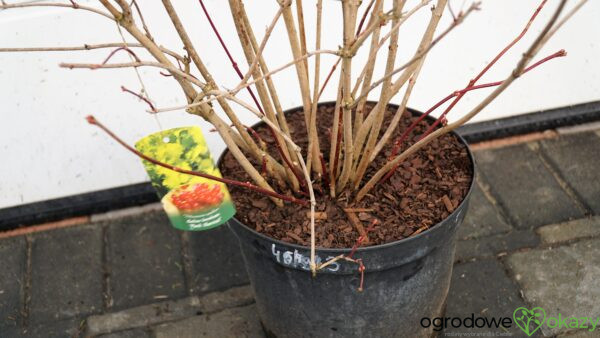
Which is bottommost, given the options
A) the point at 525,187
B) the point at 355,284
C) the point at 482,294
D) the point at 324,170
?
the point at 482,294

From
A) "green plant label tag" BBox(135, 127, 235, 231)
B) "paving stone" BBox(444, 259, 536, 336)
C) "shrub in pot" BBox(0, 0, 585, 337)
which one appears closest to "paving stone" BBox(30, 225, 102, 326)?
"shrub in pot" BBox(0, 0, 585, 337)

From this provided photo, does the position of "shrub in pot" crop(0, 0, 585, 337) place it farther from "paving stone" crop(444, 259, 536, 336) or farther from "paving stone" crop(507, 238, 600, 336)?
"paving stone" crop(507, 238, 600, 336)

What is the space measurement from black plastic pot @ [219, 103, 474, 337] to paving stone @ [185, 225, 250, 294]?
1.36 feet

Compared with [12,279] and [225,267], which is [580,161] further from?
[12,279]

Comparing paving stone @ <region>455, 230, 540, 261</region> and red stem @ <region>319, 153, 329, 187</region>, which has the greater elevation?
red stem @ <region>319, 153, 329, 187</region>

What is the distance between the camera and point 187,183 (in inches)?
50.8

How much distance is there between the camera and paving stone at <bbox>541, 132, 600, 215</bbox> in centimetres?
214

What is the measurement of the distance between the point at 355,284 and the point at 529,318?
0.73 m

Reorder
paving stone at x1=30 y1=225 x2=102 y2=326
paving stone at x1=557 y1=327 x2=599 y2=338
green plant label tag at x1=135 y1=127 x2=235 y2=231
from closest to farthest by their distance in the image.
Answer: green plant label tag at x1=135 y1=127 x2=235 y2=231
paving stone at x1=557 y1=327 x2=599 y2=338
paving stone at x1=30 y1=225 x2=102 y2=326

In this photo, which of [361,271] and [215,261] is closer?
[361,271]

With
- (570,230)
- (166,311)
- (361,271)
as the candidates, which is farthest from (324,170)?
(570,230)

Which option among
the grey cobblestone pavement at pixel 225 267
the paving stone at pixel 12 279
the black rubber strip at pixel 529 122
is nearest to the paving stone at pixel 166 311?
the grey cobblestone pavement at pixel 225 267

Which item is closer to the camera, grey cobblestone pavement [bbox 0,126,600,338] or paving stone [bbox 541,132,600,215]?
grey cobblestone pavement [bbox 0,126,600,338]

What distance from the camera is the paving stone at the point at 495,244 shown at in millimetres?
1983
